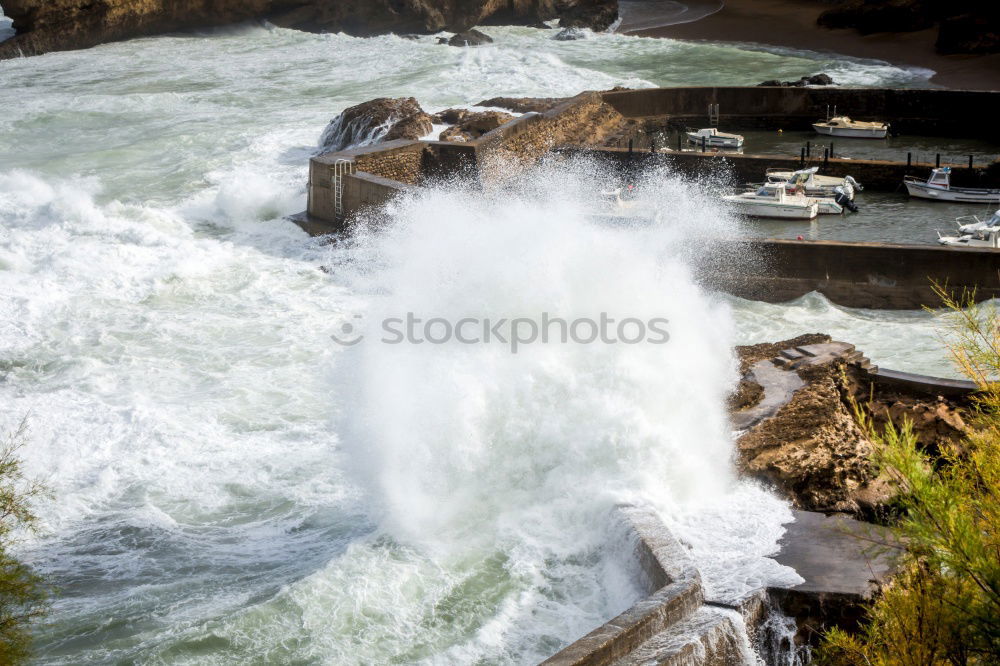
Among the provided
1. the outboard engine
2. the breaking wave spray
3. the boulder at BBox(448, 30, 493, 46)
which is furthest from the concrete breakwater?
the boulder at BBox(448, 30, 493, 46)

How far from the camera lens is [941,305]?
52.3 ft

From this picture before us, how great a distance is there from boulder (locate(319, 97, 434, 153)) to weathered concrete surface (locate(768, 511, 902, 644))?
15848 mm

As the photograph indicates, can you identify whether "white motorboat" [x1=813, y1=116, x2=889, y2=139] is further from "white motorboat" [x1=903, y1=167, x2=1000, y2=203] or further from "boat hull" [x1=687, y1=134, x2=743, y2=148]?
"white motorboat" [x1=903, y1=167, x2=1000, y2=203]

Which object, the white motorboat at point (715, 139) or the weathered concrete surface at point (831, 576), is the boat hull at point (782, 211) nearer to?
the white motorboat at point (715, 139)

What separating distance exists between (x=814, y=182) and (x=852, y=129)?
6714mm

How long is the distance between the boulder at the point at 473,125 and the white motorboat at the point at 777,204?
240 inches

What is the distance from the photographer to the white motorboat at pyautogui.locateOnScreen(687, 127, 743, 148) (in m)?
26.0

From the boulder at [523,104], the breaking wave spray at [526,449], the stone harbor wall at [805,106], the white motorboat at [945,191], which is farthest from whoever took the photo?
the stone harbor wall at [805,106]

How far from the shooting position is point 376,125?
2358 cm

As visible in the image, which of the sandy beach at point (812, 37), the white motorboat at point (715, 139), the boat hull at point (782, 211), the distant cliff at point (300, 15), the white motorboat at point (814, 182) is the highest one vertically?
the distant cliff at point (300, 15)

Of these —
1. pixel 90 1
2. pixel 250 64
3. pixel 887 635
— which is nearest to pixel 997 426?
pixel 887 635

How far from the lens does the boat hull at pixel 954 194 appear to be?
70.1ft

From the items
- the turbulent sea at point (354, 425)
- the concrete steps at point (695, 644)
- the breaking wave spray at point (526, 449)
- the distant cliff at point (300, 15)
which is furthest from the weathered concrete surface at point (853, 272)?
the distant cliff at point (300, 15)

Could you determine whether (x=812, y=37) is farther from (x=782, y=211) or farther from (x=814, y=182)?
(x=782, y=211)
